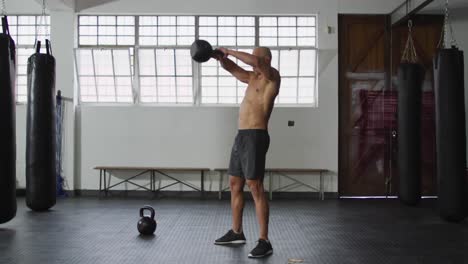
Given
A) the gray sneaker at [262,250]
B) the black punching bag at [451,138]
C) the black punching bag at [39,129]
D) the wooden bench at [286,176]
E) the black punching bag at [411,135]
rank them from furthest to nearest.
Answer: the wooden bench at [286,176], the black punching bag at [411,135], the black punching bag at [39,129], the black punching bag at [451,138], the gray sneaker at [262,250]

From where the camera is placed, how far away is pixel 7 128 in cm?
472

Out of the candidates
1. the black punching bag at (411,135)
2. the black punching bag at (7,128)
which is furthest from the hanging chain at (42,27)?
the black punching bag at (411,135)

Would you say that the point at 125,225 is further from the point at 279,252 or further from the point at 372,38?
the point at 372,38

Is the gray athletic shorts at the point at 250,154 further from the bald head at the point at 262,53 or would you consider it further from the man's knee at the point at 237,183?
the bald head at the point at 262,53

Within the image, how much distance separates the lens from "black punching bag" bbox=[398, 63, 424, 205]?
6.66 metres

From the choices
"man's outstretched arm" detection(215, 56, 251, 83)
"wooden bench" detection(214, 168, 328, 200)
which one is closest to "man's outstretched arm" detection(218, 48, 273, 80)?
"man's outstretched arm" detection(215, 56, 251, 83)

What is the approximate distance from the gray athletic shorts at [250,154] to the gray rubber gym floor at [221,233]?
64cm

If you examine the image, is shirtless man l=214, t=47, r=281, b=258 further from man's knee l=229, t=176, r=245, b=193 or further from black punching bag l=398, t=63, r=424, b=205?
black punching bag l=398, t=63, r=424, b=205

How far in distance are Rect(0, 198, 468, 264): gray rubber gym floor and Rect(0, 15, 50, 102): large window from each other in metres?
2.19

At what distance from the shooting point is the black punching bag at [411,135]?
6.66 metres

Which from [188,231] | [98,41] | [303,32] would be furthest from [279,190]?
[98,41]

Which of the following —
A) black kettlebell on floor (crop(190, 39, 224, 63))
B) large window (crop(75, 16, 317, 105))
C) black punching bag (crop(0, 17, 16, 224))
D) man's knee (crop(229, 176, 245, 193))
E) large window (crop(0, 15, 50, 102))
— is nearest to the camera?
black kettlebell on floor (crop(190, 39, 224, 63))

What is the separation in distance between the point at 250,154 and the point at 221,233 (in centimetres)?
115

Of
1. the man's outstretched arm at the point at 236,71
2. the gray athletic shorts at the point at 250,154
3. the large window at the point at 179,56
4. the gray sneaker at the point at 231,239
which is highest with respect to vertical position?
the large window at the point at 179,56
